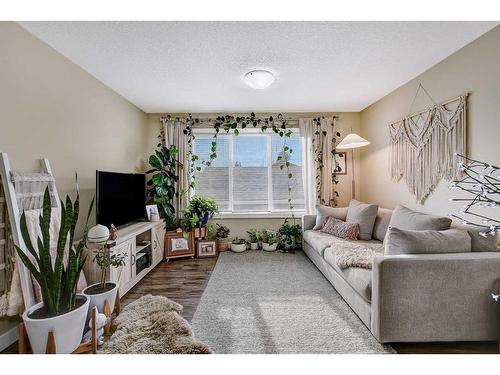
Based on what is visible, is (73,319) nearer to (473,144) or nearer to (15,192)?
(15,192)

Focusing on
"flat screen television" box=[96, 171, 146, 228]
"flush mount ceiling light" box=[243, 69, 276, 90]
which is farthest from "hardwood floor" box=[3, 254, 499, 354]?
"flush mount ceiling light" box=[243, 69, 276, 90]

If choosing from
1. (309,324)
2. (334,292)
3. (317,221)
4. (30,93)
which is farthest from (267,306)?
(30,93)

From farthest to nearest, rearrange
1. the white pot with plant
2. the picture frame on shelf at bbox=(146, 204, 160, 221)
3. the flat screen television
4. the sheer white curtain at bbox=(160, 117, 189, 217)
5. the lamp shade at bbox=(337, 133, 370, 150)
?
the sheer white curtain at bbox=(160, 117, 189, 217), the picture frame on shelf at bbox=(146, 204, 160, 221), the lamp shade at bbox=(337, 133, 370, 150), the flat screen television, the white pot with plant

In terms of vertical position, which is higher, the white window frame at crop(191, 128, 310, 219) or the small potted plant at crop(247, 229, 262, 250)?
the white window frame at crop(191, 128, 310, 219)

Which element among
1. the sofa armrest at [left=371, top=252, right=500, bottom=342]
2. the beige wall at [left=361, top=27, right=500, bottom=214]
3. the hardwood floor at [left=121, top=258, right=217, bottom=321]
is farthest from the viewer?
the hardwood floor at [left=121, top=258, right=217, bottom=321]

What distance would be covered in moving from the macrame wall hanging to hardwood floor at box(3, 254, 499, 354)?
149 cm

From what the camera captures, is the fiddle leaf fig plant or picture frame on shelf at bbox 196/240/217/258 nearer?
the fiddle leaf fig plant

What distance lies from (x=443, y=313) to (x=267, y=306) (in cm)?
135

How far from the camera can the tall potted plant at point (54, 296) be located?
148 centimetres

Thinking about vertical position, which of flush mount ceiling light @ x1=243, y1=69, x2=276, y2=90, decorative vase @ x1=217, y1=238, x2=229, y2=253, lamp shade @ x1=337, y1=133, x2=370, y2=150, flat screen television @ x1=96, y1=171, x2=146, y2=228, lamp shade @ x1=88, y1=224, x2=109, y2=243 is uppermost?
flush mount ceiling light @ x1=243, y1=69, x2=276, y2=90

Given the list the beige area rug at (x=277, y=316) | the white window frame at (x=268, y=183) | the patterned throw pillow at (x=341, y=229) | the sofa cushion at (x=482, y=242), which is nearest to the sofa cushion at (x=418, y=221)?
the sofa cushion at (x=482, y=242)

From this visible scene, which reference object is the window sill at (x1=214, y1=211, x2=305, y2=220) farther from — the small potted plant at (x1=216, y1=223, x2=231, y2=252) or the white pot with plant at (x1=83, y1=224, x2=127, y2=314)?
the white pot with plant at (x1=83, y1=224, x2=127, y2=314)

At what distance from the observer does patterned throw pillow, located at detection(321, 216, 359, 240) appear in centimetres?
327

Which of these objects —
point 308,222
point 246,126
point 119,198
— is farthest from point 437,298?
point 246,126
